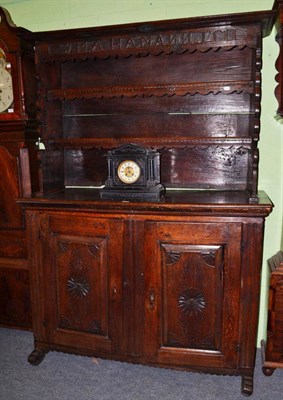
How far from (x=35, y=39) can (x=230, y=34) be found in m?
1.17

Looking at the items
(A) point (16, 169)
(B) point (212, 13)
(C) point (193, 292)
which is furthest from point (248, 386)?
(B) point (212, 13)

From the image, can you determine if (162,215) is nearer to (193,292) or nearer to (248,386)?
(193,292)

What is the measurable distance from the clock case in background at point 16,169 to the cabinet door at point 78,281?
40cm

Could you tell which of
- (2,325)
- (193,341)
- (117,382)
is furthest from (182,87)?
(2,325)

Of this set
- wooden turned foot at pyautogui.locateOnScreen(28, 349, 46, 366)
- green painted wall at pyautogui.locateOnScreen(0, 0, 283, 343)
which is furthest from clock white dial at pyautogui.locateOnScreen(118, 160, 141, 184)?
wooden turned foot at pyautogui.locateOnScreen(28, 349, 46, 366)

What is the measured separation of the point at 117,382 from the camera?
212 cm

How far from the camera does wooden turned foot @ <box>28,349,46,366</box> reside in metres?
2.28

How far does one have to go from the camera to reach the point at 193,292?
1.94 meters

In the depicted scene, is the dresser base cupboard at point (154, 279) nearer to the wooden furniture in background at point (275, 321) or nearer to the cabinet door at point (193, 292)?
the cabinet door at point (193, 292)

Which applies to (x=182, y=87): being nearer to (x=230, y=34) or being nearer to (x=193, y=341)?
(x=230, y=34)

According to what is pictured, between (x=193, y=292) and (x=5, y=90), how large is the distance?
1.77 metres

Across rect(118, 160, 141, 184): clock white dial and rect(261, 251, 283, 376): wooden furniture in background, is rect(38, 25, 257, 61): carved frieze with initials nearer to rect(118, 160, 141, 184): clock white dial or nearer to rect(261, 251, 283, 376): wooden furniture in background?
rect(118, 160, 141, 184): clock white dial

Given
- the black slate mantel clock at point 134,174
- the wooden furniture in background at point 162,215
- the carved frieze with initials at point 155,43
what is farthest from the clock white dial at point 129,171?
the carved frieze with initials at point 155,43

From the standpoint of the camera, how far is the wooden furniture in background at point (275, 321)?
6.72 ft
